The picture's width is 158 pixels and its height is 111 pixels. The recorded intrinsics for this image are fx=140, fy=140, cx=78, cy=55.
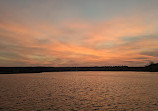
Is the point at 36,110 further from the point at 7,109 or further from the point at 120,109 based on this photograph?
the point at 120,109

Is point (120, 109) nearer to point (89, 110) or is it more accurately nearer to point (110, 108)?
point (110, 108)

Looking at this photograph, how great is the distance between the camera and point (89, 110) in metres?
21.9

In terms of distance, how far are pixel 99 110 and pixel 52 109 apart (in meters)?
7.50

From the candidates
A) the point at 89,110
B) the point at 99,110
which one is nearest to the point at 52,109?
Result: the point at 89,110

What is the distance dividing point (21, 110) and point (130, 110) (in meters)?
17.1

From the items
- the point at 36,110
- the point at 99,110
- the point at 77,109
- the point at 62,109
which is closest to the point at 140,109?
the point at 99,110

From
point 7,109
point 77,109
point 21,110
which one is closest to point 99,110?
point 77,109

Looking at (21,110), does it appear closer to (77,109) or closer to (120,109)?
(77,109)

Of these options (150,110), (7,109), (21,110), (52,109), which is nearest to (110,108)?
(150,110)

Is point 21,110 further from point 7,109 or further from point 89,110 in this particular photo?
point 89,110

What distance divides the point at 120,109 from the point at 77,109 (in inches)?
273

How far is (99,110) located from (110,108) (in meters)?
2.31

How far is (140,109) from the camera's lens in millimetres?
22453

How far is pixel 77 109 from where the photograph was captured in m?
22.6
